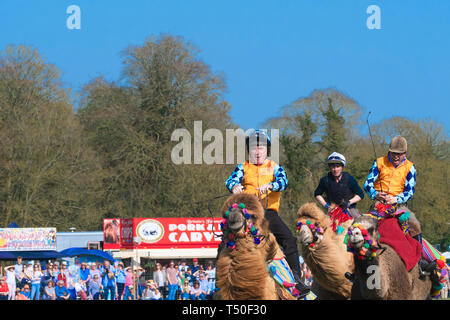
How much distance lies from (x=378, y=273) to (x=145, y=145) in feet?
121

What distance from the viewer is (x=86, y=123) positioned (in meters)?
48.6

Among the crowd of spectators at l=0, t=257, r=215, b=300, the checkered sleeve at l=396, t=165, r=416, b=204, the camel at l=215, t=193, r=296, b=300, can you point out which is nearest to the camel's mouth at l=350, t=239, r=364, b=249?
the camel at l=215, t=193, r=296, b=300

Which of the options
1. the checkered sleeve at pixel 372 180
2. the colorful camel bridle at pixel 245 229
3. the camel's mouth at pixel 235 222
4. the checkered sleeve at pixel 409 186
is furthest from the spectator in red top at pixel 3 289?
the camel's mouth at pixel 235 222

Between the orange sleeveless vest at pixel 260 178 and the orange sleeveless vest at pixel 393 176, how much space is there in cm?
158

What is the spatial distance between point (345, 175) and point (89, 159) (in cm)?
3421

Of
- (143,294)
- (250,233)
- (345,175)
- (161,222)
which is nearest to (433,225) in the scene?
(161,222)

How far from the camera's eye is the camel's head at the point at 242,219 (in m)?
7.15

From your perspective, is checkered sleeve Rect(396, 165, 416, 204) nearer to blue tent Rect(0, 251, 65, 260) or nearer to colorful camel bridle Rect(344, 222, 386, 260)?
colorful camel bridle Rect(344, 222, 386, 260)

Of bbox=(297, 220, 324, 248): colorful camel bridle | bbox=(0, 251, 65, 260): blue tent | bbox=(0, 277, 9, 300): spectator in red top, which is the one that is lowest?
bbox=(0, 277, 9, 300): spectator in red top

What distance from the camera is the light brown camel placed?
7.53m

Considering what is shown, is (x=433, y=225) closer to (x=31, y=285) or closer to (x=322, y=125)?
(x=322, y=125)

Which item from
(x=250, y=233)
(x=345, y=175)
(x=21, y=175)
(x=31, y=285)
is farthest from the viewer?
(x=21, y=175)

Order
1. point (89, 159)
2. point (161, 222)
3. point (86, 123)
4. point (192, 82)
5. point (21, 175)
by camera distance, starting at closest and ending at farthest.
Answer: point (161, 222)
point (21, 175)
point (89, 159)
point (192, 82)
point (86, 123)

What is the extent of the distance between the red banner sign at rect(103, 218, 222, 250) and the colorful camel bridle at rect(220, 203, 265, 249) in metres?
25.6
